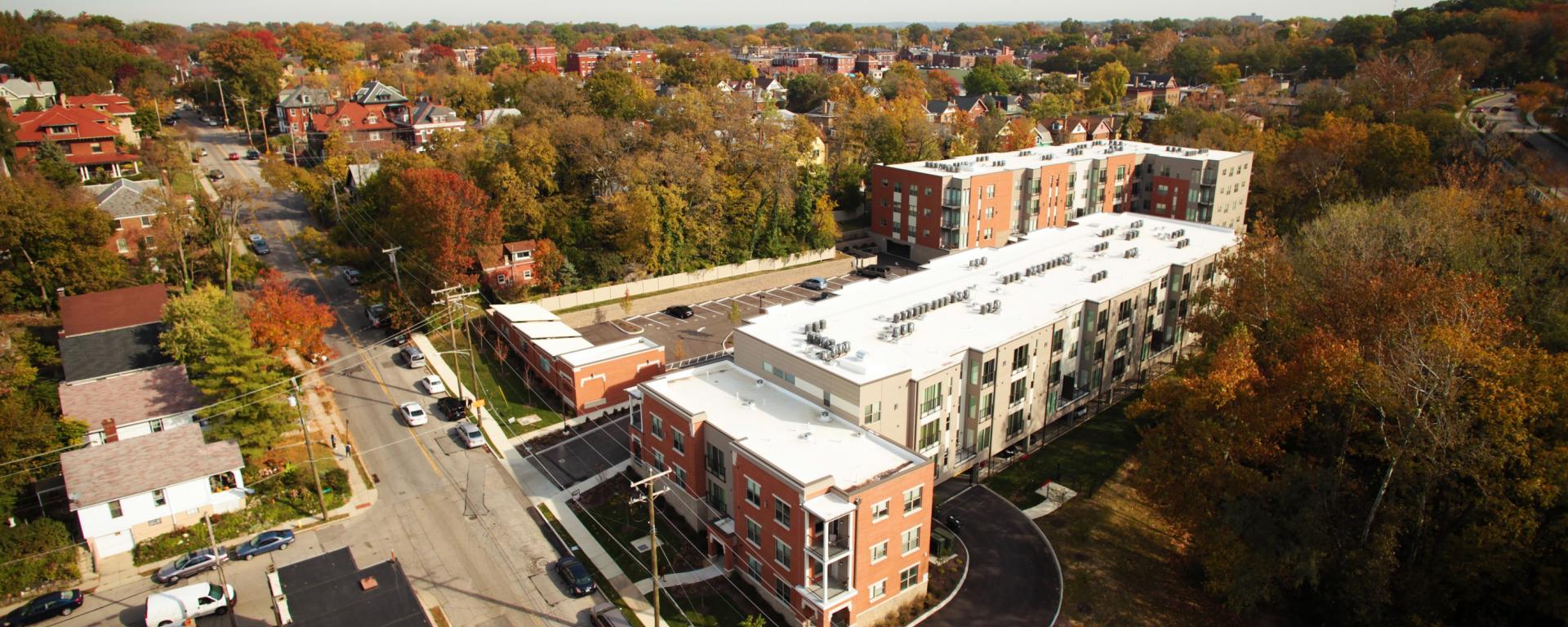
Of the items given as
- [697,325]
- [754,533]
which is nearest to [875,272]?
[697,325]

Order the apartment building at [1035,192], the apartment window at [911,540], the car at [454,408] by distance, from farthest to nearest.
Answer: the apartment building at [1035,192] < the car at [454,408] < the apartment window at [911,540]

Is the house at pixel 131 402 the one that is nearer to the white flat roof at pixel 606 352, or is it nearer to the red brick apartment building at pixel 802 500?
the white flat roof at pixel 606 352

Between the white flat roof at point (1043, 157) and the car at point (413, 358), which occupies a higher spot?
the white flat roof at point (1043, 157)

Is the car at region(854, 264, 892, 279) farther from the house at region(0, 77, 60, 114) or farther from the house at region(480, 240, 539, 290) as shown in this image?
the house at region(0, 77, 60, 114)

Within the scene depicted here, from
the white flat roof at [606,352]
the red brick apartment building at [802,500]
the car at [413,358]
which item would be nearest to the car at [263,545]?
the white flat roof at [606,352]

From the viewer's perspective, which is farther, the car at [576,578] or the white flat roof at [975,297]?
the white flat roof at [975,297]

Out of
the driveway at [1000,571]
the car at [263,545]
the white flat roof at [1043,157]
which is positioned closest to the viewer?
the driveway at [1000,571]

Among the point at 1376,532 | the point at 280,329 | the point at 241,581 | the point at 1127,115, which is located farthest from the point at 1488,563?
the point at 1127,115
